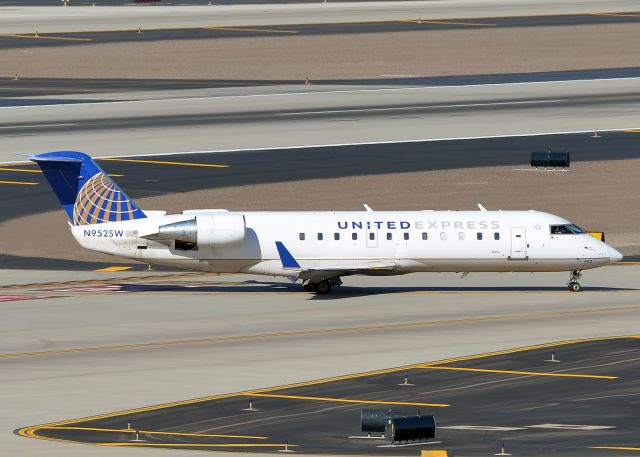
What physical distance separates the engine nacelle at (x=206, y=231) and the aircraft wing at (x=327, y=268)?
6.12ft

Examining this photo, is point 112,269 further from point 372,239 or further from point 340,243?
point 372,239

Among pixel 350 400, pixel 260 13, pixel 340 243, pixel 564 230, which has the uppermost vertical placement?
pixel 260 13

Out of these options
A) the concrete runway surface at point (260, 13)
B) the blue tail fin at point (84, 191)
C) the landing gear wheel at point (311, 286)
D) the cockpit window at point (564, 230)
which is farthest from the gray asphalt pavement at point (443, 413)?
the concrete runway surface at point (260, 13)

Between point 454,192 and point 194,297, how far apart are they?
25.6 m

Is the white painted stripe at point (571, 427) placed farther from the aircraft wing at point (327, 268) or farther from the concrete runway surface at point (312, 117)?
the concrete runway surface at point (312, 117)

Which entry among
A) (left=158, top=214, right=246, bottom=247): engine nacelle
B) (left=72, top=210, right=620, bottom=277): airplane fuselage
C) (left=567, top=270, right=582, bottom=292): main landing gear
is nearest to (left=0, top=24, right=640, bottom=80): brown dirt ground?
(left=567, top=270, right=582, bottom=292): main landing gear

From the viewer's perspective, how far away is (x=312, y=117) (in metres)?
112

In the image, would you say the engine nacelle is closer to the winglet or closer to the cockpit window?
the winglet

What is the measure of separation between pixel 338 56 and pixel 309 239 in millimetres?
80426

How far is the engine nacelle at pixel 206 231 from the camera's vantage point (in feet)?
204

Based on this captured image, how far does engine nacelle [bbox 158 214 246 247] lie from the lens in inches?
2446

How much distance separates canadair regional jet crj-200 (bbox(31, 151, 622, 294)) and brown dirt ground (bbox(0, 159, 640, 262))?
1205cm

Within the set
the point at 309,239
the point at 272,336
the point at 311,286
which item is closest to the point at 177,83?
the point at 311,286

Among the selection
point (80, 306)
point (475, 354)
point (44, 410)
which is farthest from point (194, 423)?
point (80, 306)
